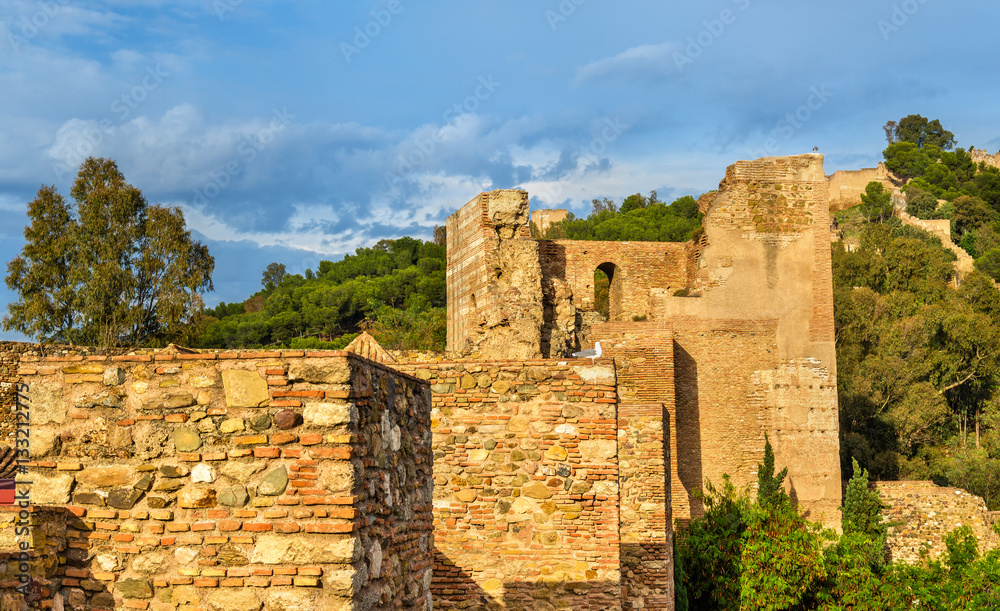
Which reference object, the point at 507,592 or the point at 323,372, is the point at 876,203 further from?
the point at 323,372

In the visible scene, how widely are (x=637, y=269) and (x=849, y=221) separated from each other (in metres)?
49.1

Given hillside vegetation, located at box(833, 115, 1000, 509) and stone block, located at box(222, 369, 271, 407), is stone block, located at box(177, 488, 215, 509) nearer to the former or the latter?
stone block, located at box(222, 369, 271, 407)

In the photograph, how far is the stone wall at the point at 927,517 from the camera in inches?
925

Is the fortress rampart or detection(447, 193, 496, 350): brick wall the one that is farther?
detection(447, 193, 496, 350): brick wall

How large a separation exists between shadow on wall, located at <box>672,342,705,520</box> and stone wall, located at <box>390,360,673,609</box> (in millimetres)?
13212

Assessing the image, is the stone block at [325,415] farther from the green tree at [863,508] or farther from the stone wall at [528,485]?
the green tree at [863,508]

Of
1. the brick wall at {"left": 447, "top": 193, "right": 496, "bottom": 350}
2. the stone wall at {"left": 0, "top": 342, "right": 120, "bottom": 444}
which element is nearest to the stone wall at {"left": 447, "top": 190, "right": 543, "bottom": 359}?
the brick wall at {"left": 447, "top": 193, "right": 496, "bottom": 350}

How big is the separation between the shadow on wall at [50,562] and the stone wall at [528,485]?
3.68 m

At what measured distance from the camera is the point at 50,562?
139 inches

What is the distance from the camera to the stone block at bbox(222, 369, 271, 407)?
11.9 feet

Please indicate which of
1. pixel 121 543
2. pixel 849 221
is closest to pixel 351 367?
pixel 121 543

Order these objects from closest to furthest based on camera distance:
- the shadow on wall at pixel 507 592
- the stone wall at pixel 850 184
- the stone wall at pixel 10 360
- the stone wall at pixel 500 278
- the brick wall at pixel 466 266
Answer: the shadow on wall at pixel 507 592, the stone wall at pixel 10 360, the stone wall at pixel 500 278, the brick wall at pixel 466 266, the stone wall at pixel 850 184

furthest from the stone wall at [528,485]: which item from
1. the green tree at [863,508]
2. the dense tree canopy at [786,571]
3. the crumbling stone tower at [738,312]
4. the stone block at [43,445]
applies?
the green tree at [863,508]

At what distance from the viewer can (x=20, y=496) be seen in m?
3.63
